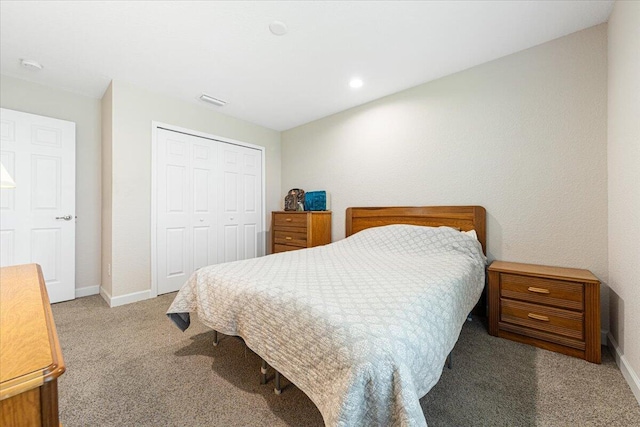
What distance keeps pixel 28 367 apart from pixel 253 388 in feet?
3.80

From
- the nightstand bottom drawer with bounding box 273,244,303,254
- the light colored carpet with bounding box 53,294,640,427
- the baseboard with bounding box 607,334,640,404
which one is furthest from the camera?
the nightstand bottom drawer with bounding box 273,244,303,254

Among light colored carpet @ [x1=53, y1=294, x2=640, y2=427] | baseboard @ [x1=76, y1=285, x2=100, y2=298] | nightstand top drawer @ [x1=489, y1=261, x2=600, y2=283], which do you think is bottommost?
light colored carpet @ [x1=53, y1=294, x2=640, y2=427]

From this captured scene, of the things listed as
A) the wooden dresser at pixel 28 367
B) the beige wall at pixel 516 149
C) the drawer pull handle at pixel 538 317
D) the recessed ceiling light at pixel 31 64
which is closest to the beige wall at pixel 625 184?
the beige wall at pixel 516 149

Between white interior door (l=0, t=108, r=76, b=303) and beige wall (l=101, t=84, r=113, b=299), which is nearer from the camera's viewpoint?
white interior door (l=0, t=108, r=76, b=303)

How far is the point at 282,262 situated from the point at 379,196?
1.70 metres

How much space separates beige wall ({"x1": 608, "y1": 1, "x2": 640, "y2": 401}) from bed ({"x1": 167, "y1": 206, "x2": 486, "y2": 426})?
771mm

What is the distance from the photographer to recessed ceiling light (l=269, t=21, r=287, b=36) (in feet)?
6.27

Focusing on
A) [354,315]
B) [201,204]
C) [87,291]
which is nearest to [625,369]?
[354,315]

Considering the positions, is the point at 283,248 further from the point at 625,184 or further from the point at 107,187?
the point at 625,184

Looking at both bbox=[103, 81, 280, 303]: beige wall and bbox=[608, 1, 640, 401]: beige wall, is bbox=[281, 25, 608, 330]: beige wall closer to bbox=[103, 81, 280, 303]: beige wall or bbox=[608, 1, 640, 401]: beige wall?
bbox=[608, 1, 640, 401]: beige wall

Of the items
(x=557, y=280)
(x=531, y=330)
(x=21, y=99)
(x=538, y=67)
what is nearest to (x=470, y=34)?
(x=538, y=67)

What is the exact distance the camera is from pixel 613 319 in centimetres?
180

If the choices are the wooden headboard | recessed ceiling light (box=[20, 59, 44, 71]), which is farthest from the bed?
recessed ceiling light (box=[20, 59, 44, 71])

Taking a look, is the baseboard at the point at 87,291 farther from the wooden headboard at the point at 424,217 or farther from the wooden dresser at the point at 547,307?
the wooden dresser at the point at 547,307
